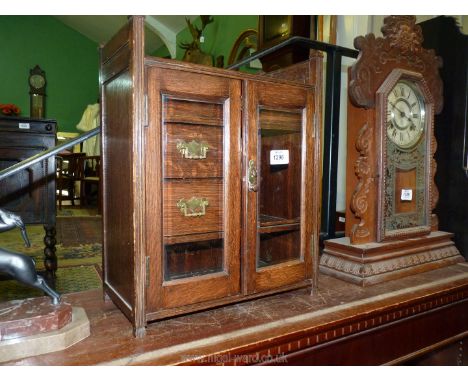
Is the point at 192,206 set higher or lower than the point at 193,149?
lower

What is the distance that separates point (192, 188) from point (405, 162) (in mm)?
1161

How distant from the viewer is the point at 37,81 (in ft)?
26.3

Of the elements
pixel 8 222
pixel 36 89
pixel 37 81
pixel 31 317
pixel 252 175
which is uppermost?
pixel 37 81

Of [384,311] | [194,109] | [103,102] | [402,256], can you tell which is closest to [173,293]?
[194,109]

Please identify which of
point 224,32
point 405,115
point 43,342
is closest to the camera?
point 43,342

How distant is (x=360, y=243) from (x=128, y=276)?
3.53 feet

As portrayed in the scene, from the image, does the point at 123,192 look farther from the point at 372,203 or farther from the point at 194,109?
the point at 372,203

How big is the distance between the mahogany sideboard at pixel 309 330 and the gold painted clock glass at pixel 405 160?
290 millimetres

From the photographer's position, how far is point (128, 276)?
1.14 metres

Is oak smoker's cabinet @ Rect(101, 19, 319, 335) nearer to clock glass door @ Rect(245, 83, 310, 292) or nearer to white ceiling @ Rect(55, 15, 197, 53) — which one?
clock glass door @ Rect(245, 83, 310, 292)

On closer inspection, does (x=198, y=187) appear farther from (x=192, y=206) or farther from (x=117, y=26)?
(x=117, y=26)

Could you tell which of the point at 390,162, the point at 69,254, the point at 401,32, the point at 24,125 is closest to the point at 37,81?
the point at 69,254

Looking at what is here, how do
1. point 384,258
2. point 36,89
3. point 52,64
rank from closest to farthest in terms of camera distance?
point 384,258 → point 36,89 → point 52,64

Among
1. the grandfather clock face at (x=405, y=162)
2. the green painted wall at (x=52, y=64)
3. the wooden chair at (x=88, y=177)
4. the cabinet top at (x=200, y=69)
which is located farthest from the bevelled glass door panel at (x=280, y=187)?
the green painted wall at (x=52, y=64)
